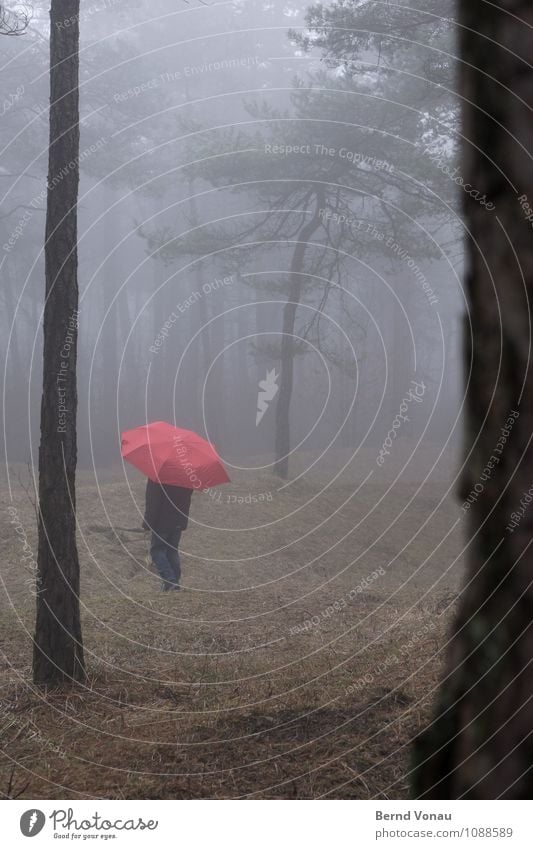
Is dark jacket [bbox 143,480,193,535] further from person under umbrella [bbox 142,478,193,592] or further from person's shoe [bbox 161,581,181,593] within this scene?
person's shoe [bbox 161,581,181,593]

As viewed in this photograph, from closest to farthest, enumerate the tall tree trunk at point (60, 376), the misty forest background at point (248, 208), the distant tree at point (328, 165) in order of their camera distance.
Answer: the tall tree trunk at point (60, 376) → the distant tree at point (328, 165) → the misty forest background at point (248, 208)

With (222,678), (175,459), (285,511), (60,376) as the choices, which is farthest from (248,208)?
(222,678)

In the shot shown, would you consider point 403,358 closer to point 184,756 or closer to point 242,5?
point 242,5

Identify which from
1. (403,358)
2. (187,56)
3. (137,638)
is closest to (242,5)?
(187,56)

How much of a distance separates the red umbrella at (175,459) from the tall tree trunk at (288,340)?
11.1 meters

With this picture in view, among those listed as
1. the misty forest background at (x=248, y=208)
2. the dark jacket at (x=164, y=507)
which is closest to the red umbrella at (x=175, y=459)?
the dark jacket at (x=164, y=507)

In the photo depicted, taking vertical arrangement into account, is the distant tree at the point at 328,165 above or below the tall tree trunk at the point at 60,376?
above

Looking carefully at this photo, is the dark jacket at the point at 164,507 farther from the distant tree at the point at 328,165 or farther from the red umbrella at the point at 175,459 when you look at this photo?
the distant tree at the point at 328,165

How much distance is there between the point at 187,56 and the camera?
33375 mm

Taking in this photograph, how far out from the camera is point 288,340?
72.6 ft

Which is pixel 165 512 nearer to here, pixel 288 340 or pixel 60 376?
pixel 60 376

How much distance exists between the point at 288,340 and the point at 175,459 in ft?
42.3

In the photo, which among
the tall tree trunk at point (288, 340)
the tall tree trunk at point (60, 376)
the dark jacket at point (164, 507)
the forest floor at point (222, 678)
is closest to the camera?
the forest floor at point (222, 678)

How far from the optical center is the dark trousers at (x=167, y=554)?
1024 cm
